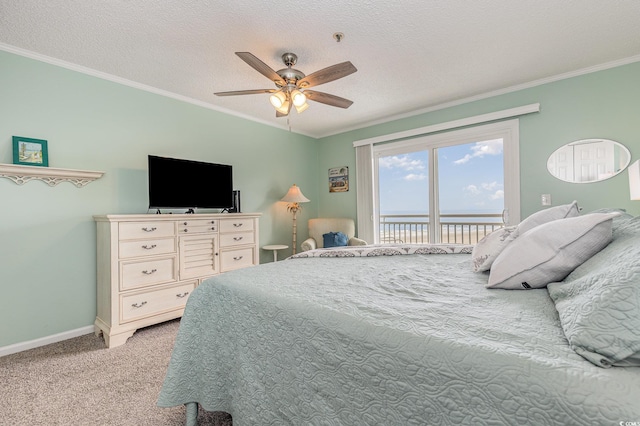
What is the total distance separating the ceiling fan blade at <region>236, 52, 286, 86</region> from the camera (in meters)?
1.88

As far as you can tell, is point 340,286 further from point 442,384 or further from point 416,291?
point 442,384

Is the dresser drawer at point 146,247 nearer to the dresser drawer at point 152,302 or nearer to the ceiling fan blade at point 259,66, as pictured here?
the dresser drawer at point 152,302

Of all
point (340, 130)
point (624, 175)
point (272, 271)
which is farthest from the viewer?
point (340, 130)

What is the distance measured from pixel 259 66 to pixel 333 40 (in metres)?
0.69

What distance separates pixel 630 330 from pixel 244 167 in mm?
3932

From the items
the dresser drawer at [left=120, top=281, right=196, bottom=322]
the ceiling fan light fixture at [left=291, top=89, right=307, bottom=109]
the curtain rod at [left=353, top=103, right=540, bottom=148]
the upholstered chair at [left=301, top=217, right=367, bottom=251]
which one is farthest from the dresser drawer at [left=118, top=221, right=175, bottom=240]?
the curtain rod at [left=353, top=103, right=540, bottom=148]

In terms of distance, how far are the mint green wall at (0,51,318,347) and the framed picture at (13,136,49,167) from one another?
0.07m

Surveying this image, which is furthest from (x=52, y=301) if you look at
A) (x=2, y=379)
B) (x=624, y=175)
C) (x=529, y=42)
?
(x=624, y=175)

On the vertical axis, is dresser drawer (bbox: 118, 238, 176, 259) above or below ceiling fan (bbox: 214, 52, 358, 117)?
below

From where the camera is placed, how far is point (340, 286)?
1.26 metres

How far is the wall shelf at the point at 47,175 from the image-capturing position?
88.3 inches

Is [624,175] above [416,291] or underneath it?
above

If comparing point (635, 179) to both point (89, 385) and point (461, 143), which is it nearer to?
point (461, 143)

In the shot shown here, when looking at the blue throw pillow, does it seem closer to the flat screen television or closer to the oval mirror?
the flat screen television
